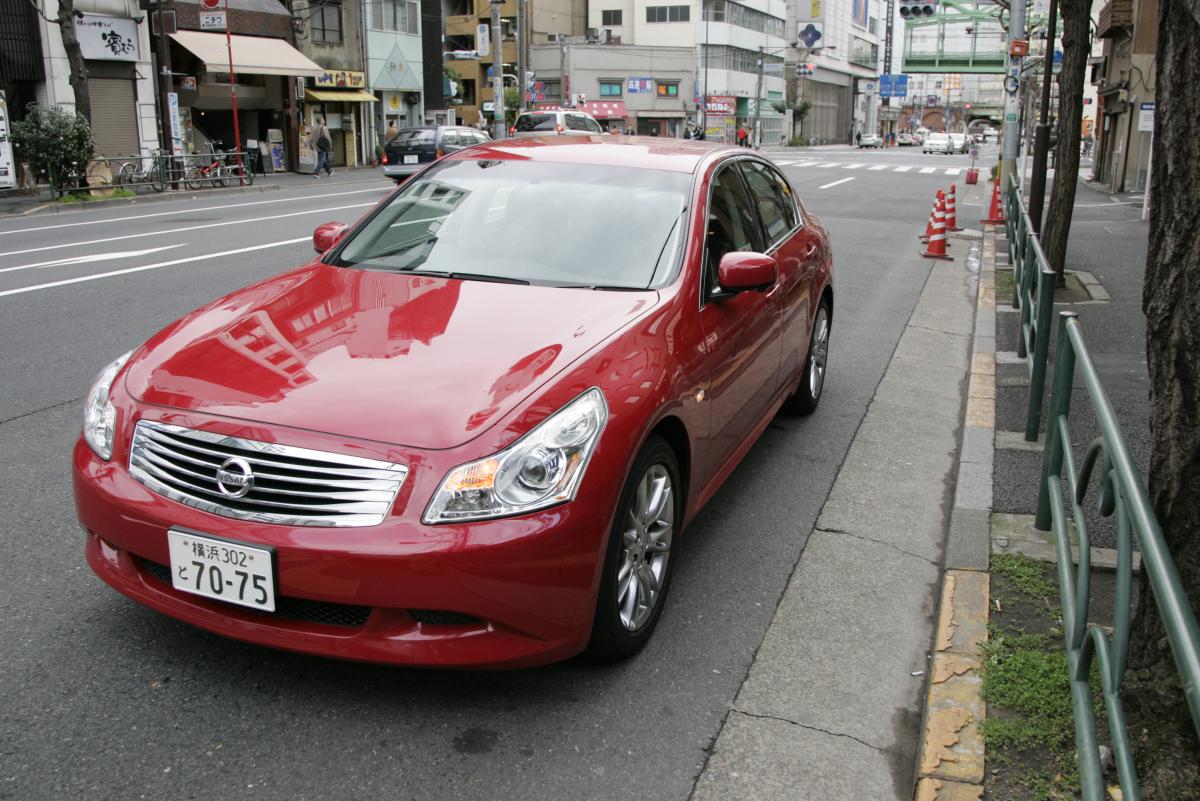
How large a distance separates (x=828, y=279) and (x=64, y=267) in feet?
28.4

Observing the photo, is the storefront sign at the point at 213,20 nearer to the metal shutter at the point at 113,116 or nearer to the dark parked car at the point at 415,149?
the metal shutter at the point at 113,116

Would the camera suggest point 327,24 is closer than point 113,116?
No

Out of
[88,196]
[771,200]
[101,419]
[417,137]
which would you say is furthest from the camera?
[417,137]

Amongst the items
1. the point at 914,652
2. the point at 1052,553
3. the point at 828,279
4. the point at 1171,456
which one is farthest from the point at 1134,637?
the point at 828,279

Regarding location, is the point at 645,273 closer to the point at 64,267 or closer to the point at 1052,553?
A: the point at 1052,553

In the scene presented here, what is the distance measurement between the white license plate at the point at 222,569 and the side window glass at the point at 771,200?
3.34 meters

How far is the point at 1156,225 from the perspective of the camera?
2.83 meters

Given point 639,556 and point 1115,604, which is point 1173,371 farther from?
point 639,556

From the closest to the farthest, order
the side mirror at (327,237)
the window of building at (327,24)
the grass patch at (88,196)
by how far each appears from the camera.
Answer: the side mirror at (327,237)
the grass patch at (88,196)
the window of building at (327,24)

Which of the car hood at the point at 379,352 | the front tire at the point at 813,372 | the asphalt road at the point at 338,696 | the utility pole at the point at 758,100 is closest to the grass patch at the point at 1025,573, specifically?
the asphalt road at the point at 338,696

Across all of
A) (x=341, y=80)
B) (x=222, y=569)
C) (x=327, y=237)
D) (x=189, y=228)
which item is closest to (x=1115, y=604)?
(x=222, y=569)

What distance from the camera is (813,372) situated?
6.47 meters

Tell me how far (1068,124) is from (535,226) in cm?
778

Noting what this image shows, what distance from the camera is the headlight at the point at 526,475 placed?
292 cm
